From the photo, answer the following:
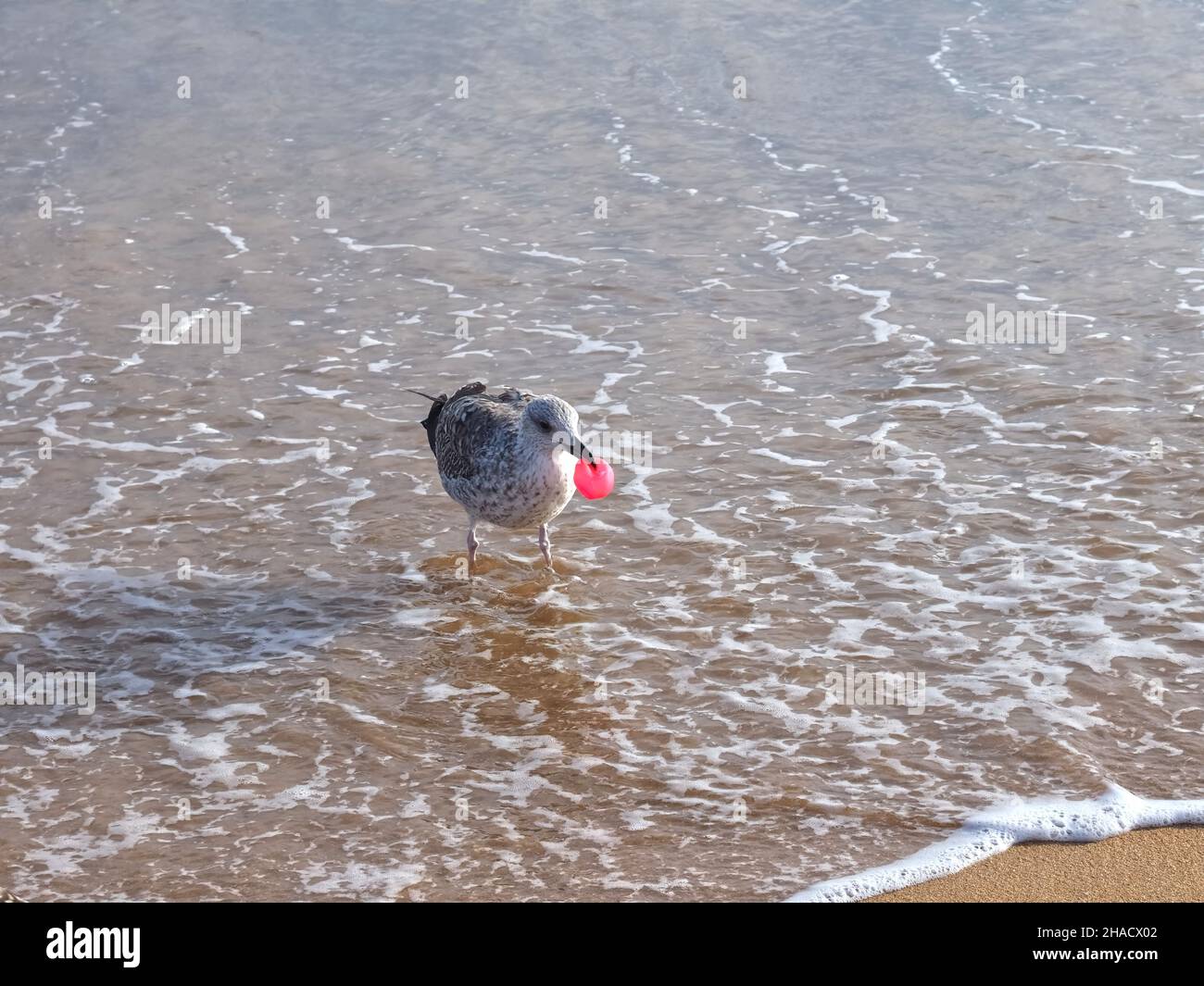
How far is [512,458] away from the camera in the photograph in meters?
7.87

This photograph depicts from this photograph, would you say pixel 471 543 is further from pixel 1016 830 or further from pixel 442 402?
pixel 1016 830

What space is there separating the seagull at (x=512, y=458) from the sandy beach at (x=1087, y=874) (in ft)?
9.70

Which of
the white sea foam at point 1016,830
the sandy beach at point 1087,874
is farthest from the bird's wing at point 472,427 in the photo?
the sandy beach at point 1087,874

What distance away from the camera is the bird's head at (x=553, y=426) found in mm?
7613

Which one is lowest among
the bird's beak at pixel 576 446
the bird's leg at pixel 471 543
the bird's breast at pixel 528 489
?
the bird's leg at pixel 471 543

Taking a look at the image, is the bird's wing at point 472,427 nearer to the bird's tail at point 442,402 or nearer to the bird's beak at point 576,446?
the bird's tail at point 442,402

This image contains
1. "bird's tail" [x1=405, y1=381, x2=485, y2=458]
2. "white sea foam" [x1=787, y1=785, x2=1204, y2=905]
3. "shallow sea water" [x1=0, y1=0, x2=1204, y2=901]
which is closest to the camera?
"white sea foam" [x1=787, y1=785, x2=1204, y2=905]

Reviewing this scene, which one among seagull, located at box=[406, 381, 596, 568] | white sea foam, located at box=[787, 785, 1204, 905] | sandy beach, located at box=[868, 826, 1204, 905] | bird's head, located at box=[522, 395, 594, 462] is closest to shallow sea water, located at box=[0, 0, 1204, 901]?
white sea foam, located at box=[787, 785, 1204, 905]

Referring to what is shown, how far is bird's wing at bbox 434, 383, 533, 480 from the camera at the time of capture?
8.04m

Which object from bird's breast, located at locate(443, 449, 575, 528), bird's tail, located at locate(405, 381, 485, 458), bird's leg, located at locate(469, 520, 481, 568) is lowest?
bird's leg, located at locate(469, 520, 481, 568)

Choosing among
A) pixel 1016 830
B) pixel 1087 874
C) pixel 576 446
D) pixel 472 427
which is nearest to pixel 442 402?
pixel 472 427

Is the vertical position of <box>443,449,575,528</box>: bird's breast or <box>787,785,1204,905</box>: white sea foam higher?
<box>443,449,575,528</box>: bird's breast

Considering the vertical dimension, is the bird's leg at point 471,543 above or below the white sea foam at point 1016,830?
above

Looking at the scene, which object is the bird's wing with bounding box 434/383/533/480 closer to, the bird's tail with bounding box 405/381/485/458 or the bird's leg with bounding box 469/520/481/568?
the bird's tail with bounding box 405/381/485/458
